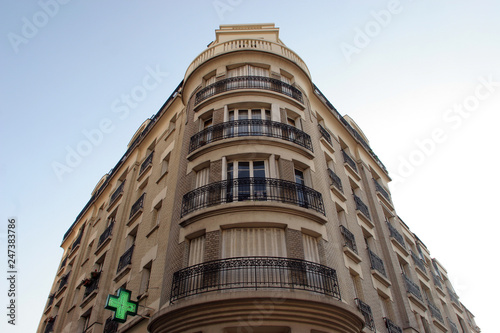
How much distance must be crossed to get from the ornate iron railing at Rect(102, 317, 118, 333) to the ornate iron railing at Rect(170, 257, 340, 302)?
455 centimetres

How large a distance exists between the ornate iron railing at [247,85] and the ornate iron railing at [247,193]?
4.89m

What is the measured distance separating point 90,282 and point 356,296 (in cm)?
1213

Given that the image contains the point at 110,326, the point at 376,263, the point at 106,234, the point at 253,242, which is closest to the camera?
the point at 253,242

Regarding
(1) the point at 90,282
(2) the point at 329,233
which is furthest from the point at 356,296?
(1) the point at 90,282

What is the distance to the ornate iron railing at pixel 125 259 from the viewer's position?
49.4 feet

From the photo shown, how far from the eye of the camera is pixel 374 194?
19.5 meters

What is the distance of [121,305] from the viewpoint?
1070 cm

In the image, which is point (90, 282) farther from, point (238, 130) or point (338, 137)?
point (338, 137)

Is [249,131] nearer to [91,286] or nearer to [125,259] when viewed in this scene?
[125,259]

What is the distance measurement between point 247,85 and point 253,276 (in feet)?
27.3

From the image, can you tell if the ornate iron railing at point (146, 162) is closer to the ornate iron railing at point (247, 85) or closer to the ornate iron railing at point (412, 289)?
the ornate iron railing at point (247, 85)

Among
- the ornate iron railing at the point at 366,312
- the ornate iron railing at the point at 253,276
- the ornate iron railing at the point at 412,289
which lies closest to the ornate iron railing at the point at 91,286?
the ornate iron railing at the point at 253,276

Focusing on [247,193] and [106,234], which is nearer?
[247,193]

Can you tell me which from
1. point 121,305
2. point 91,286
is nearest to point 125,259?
point 91,286
